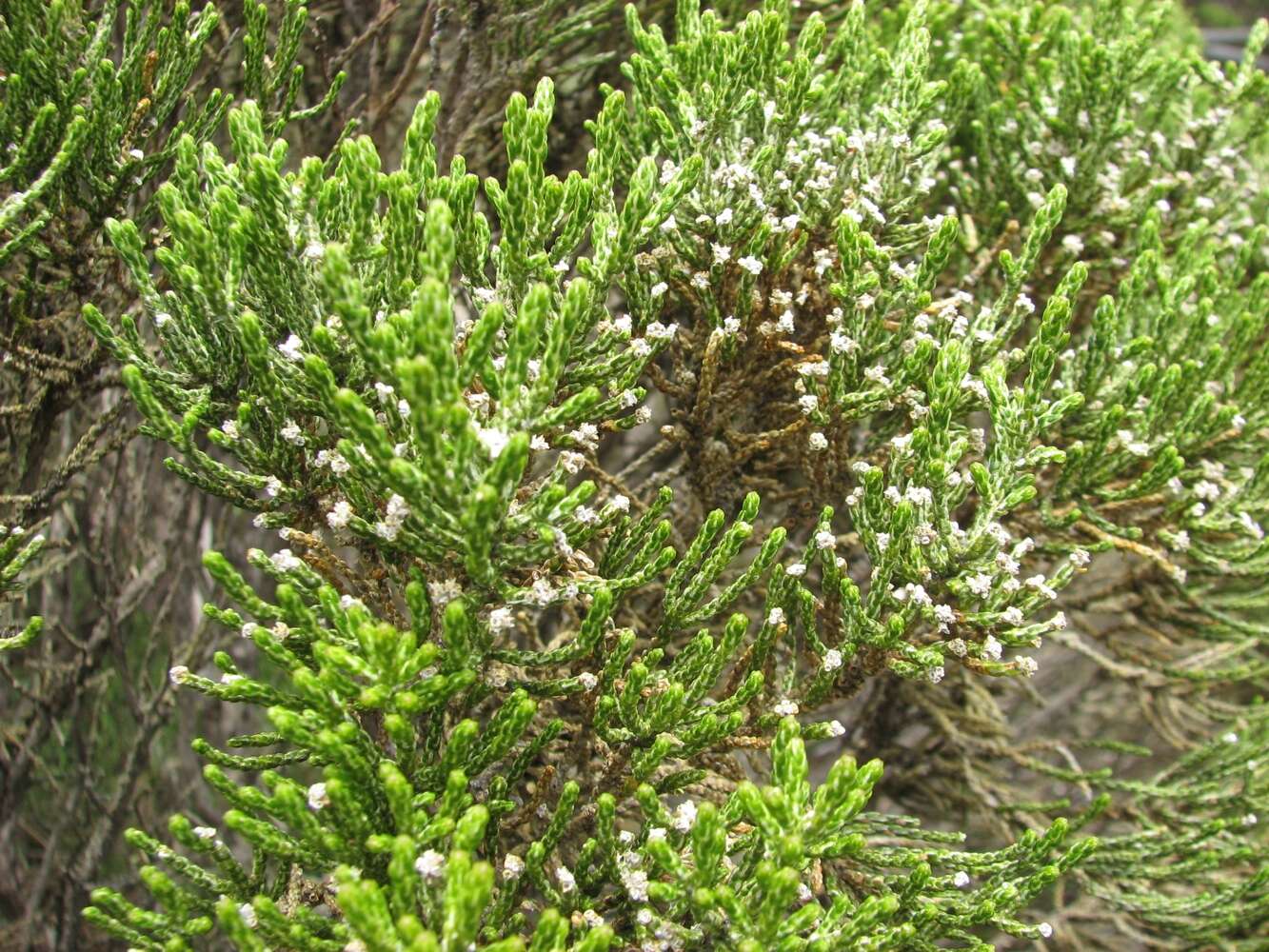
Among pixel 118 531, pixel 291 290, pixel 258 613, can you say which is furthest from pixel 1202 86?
pixel 118 531

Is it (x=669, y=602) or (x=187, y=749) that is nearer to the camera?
(x=669, y=602)

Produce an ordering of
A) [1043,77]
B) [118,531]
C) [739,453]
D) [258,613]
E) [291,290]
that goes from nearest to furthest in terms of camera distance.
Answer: [258,613]
[291,290]
[739,453]
[1043,77]
[118,531]

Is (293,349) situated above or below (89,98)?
below

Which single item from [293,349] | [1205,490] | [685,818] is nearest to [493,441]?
[293,349]

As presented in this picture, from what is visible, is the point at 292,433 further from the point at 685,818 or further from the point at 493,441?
the point at 685,818

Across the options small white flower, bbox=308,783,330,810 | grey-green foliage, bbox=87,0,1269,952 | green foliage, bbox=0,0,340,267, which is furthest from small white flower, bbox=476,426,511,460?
green foliage, bbox=0,0,340,267

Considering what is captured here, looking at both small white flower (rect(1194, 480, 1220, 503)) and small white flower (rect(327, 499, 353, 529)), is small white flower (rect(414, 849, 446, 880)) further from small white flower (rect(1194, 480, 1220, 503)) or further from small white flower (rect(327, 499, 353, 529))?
small white flower (rect(1194, 480, 1220, 503))

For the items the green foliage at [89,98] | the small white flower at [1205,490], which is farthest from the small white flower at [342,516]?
the small white flower at [1205,490]

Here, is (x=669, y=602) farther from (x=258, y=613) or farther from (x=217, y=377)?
(x=217, y=377)

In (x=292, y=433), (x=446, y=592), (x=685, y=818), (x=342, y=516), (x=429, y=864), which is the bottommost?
(x=685, y=818)
